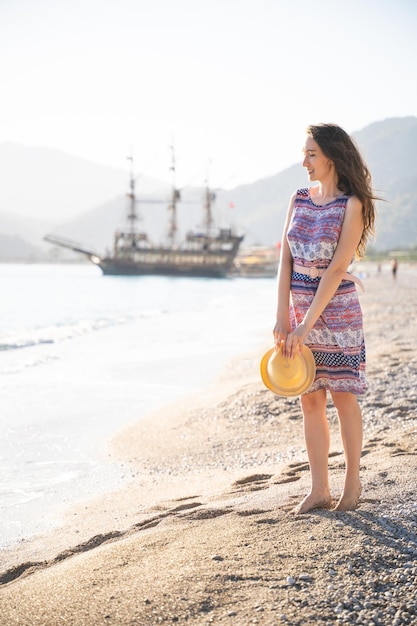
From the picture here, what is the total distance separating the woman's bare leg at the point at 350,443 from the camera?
3.02 m

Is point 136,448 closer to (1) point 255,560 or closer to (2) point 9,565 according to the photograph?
(2) point 9,565

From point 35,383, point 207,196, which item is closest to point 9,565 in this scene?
point 35,383

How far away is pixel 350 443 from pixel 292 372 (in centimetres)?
45

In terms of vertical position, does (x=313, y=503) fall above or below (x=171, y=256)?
below

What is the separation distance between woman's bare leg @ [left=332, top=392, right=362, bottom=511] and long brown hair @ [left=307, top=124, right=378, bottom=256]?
803 mm

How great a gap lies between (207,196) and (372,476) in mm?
105796

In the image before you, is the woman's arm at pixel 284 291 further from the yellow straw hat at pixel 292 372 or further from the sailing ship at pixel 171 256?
the sailing ship at pixel 171 256

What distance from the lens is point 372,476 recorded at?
3.47 m

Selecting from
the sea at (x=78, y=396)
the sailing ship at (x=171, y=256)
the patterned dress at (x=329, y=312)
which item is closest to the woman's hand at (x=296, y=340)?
the patterned dress at (x=329, y=312)

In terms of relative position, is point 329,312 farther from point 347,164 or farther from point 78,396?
point 78,396

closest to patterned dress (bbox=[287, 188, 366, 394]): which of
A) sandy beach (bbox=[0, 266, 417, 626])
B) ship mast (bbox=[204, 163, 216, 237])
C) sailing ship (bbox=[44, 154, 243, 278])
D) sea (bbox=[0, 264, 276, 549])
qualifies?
sandy beach (bbox=[0, 266, 417, 626])

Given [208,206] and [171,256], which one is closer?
[171,256]

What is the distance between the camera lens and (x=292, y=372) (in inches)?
116

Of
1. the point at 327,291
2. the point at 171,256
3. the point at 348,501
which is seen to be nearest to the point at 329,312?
the point at 327,291
